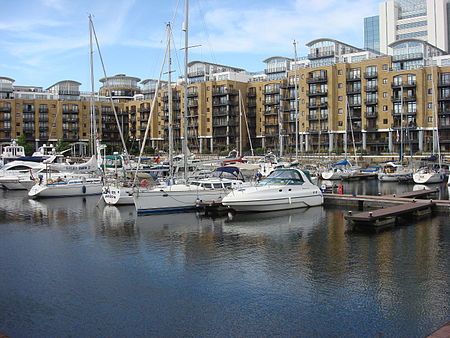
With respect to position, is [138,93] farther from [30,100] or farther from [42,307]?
[42,307]

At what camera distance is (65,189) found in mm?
39844

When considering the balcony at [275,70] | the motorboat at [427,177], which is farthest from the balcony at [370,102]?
the motorboat at [427,177]

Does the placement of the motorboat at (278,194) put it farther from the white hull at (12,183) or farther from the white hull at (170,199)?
the white hull at (12,183)

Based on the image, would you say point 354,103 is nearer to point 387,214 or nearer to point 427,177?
point 427,177

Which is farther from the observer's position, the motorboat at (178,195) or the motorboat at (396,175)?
the motorboat at (396,175)

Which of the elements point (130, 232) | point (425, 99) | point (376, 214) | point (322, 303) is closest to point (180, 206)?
point (130, 232)

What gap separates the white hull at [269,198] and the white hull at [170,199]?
2662 millimetres

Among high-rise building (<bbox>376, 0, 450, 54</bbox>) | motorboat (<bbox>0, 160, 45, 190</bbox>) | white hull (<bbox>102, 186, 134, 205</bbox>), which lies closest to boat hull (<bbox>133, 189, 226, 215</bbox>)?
white hull (<bbox>102, 186, 134, 205</bbox>)

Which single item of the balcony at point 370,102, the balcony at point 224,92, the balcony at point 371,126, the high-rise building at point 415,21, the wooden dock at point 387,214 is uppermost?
the high-rise building at point 415,21

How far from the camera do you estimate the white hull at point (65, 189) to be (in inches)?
1547

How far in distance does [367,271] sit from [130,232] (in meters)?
12.0

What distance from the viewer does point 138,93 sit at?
127 m

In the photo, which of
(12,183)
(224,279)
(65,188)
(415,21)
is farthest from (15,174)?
(415,21)

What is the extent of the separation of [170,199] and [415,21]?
108718 millimetres
